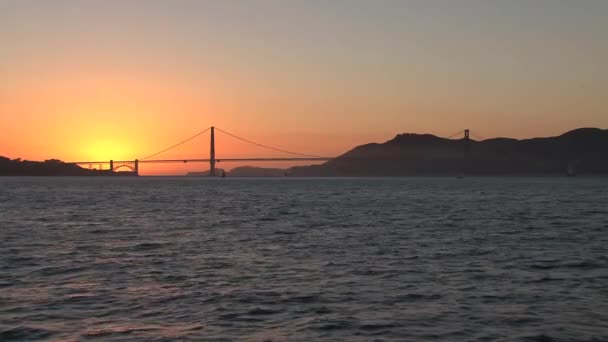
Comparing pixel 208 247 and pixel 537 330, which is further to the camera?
pixel 208 247

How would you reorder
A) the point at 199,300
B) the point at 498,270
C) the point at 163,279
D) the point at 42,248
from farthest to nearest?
the point at 42,248
the point at 498,270
the point at 163,279
the point at 199,300

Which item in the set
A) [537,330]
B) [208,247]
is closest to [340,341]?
[537,330]

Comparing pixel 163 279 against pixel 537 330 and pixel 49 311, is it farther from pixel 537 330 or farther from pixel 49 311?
pixel 537 330

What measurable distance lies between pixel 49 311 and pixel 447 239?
18975 mm

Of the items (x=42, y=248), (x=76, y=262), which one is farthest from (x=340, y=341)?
(x=42, y=248)

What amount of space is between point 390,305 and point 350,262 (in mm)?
6864

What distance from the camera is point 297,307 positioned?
15.0m

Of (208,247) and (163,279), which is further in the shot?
(208,247)

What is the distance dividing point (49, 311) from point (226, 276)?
5595 millimetres

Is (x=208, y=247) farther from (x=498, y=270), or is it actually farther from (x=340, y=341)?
(x=340, y=341)

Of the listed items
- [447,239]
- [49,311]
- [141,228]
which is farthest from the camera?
[141,228]

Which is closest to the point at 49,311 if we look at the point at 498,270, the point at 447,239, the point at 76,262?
the point at 76,262

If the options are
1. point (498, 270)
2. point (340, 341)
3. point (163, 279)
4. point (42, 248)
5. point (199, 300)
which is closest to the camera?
point (340, 341)

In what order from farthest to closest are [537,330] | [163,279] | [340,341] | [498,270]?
[498,270], [163,279], [537,330], [340,341]
